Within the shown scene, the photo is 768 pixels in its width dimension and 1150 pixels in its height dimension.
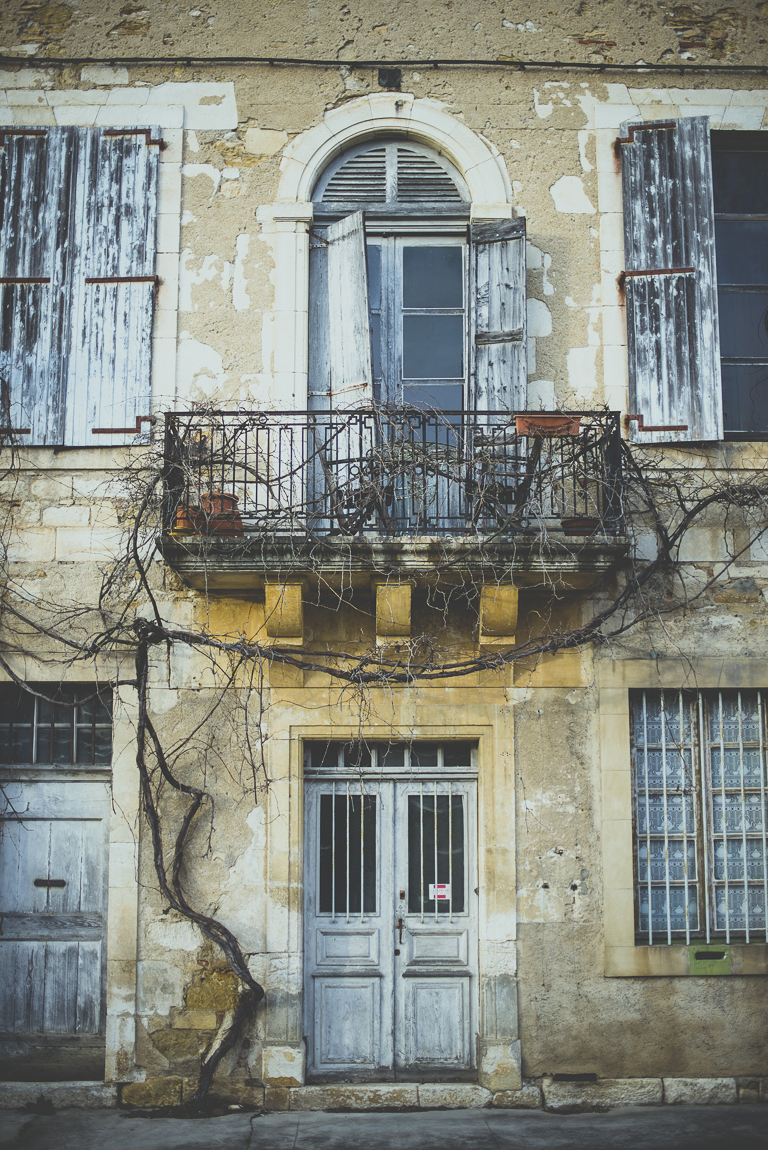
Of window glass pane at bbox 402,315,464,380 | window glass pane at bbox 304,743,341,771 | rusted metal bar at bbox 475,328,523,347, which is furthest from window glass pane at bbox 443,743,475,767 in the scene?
rusted metal bar at bbox 475,328,523,347

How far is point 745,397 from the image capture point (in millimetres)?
6938

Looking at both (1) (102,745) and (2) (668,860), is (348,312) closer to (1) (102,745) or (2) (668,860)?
(1) (102,745)

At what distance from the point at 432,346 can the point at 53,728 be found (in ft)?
12.3

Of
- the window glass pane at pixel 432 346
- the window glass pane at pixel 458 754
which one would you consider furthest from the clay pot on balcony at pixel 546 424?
the window glass pane at pixel 458 754

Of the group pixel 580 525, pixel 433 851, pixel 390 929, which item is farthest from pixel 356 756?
pixel 580 525

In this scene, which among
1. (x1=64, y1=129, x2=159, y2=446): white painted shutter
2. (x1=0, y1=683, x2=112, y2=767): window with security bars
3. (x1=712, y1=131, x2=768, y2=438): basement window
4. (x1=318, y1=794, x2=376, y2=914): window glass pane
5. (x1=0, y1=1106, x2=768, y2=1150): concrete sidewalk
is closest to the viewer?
(x1=0, y1=1106, x2=768, y2=1150): concrete sidewalk

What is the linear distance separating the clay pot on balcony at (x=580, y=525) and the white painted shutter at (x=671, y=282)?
0.96m

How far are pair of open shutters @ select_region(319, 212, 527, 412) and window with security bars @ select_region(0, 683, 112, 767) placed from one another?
104 inches

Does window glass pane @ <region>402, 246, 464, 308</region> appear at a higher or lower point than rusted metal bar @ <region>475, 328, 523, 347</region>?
higher

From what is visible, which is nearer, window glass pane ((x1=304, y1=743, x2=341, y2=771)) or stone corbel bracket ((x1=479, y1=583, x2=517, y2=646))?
stone corbel bracket ((x1=479, y1=583, x2=517, y2=646))

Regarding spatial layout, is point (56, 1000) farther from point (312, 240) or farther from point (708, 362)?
point (708, 362)

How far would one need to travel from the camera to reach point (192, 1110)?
18.9 ft

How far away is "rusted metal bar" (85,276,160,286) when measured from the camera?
21.8 ft

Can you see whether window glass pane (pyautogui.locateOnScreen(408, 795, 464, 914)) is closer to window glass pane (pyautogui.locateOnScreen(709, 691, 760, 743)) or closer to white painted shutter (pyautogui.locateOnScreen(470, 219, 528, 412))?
window glass pane (pyautogui.locateOnScreen(709, 691, 760, 743))
